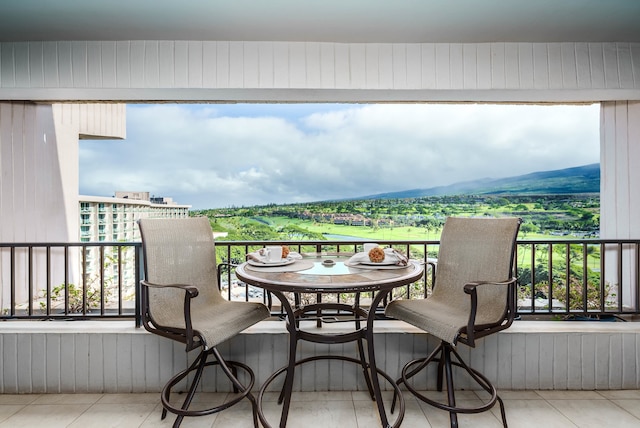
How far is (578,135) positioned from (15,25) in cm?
488

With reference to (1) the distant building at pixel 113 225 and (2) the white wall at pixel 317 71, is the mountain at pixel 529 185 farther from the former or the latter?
(1) the distant building at pixel 113 225

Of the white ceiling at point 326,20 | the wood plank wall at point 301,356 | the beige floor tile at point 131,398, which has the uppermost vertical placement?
the white ceiling at point 326,20

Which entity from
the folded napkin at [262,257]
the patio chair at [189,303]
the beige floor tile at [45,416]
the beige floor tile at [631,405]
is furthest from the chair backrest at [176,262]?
the beige floor tile at [631,405]

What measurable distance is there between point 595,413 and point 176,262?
2763 millimetres

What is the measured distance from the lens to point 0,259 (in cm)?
282

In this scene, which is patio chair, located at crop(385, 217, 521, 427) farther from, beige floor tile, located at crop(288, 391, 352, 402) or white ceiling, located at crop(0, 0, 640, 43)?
white ceiling, located at crop(0, 0, 640, 43)

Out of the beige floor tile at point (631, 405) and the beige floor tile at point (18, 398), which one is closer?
the beige floor tile at point (631, 405)

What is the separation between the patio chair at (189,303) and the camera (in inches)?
68.6

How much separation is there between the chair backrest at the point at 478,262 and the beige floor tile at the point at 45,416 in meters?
2.40

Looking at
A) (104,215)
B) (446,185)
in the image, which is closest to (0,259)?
(104,215)

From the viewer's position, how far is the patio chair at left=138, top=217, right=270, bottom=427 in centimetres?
174

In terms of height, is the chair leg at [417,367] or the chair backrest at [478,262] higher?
the chair backrest at [478,262]

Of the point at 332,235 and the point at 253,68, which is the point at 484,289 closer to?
the point at 332,235

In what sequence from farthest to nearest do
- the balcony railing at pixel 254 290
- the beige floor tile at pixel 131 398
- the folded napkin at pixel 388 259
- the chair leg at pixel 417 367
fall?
the balcony railing at pixel 254 290 < the beige floor tile at pixel 131 398 < the chair leg at pixel 417 367 < the folded napkin at pixel 388 259
